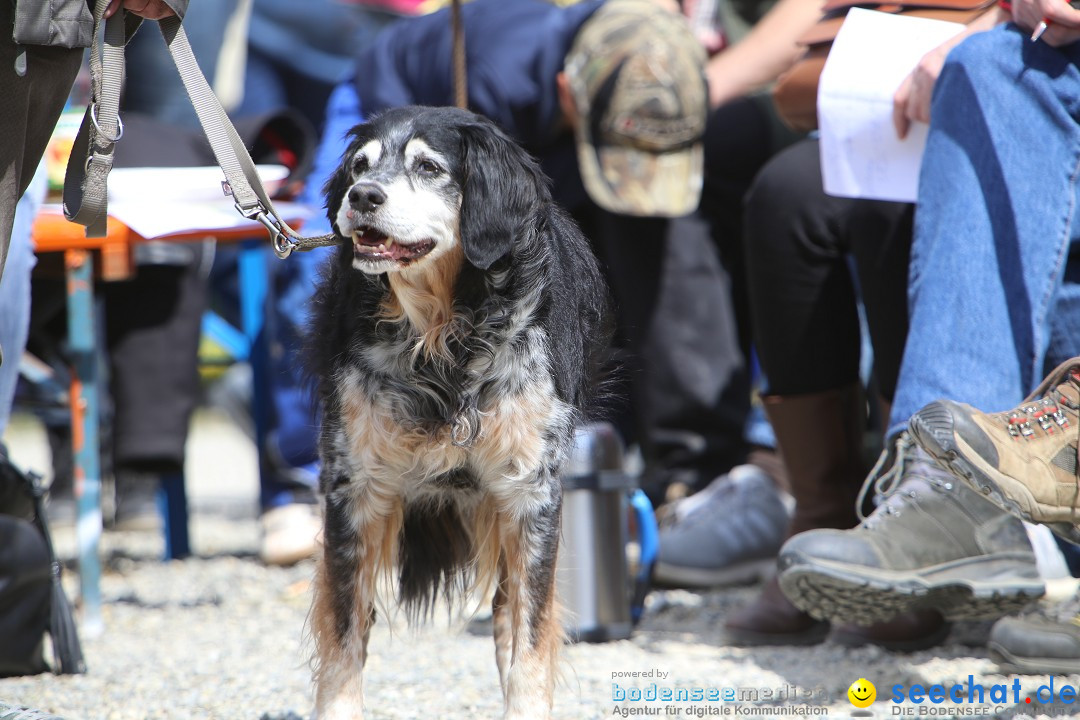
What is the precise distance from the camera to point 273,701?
8.46 feet

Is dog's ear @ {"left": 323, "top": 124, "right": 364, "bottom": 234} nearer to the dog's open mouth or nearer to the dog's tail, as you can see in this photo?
the dog's open mouth

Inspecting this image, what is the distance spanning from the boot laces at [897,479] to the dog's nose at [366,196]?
3.86ft

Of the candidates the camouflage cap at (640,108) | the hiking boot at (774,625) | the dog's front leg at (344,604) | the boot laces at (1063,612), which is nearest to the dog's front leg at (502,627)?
the dog's front leg at (344,604)

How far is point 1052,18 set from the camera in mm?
2381

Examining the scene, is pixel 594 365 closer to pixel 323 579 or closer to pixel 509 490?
pixel 509 490

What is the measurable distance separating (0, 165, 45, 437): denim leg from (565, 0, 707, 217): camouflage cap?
5.76 feet

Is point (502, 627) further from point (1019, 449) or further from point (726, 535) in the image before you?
point (726, 535)

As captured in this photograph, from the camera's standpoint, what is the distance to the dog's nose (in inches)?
82.0

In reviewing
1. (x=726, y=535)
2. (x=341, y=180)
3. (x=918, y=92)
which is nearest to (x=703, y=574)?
(x=726, y=535)

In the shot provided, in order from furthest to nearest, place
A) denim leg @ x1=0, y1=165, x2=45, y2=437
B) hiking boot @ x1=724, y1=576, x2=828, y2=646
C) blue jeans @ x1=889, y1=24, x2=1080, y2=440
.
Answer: hiking boot @ x1=724, y1=576, x2=828, y2=646 → denim leg @ x1=0, y1=165, x2=45, y2=437 → blue jeans @ x1=889, y1=24, x2=1080, y2=440

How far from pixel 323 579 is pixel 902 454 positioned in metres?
1.23

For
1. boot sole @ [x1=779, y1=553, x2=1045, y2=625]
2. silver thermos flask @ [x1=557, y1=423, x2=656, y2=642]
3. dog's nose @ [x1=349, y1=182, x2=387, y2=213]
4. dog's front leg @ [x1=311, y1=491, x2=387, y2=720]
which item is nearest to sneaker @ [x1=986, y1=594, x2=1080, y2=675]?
boot sole @ [x1=779, y1=553, x2=1045, y2=625]

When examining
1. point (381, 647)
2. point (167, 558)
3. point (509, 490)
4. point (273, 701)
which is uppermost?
point (509, 490)

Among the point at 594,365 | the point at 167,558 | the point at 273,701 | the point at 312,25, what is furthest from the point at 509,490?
the point at 312,25
